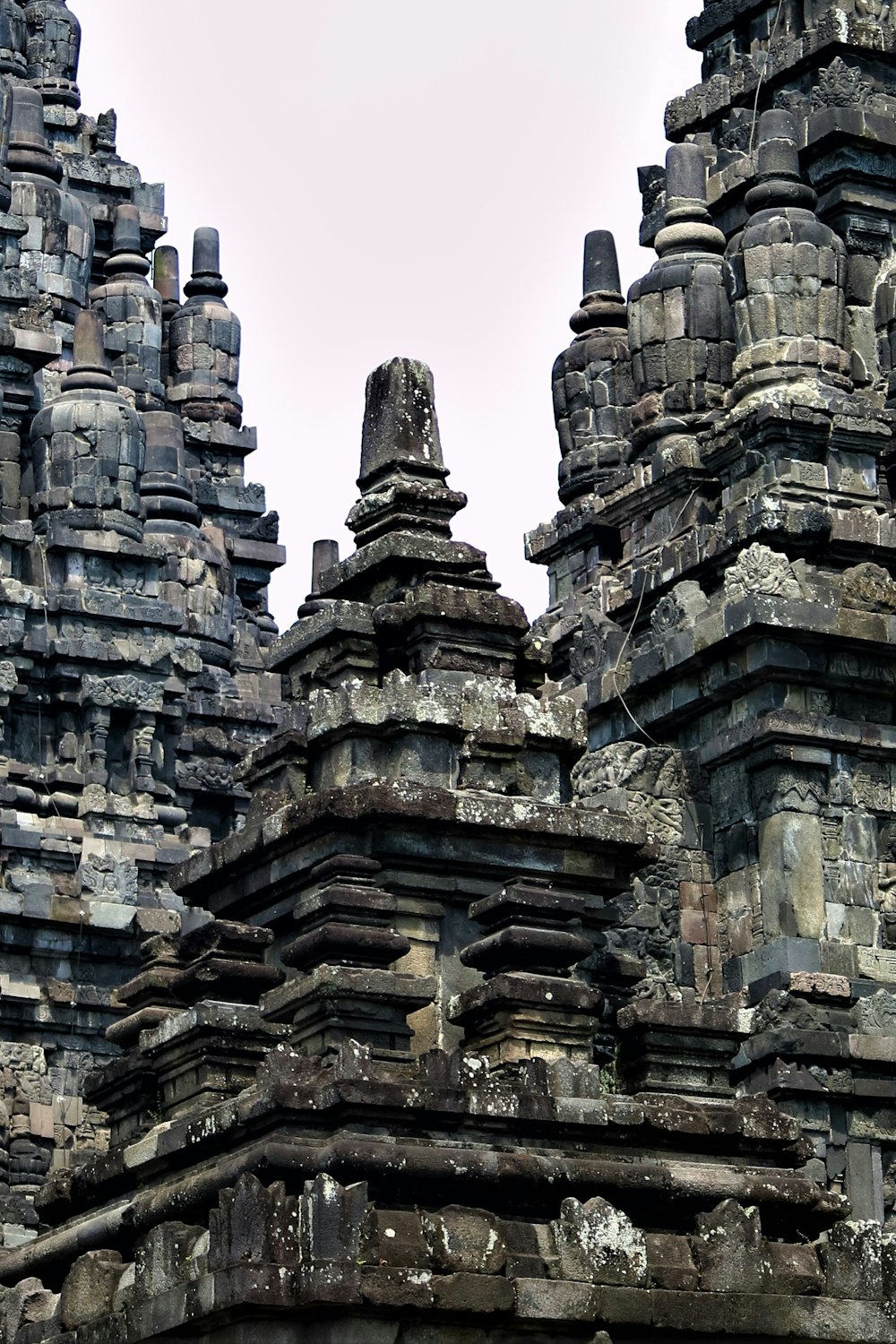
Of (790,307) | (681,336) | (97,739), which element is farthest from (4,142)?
(790,307)

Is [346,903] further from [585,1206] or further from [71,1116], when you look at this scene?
[71,1116]

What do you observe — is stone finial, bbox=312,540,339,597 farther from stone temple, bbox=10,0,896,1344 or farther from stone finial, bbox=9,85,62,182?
stone finial, bbox=9,85,62,182

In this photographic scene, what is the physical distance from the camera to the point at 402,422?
26.1 metres

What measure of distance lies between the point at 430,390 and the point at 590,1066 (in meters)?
5.40

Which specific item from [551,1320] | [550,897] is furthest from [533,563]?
[551,1320]

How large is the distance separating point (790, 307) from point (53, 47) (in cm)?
2241

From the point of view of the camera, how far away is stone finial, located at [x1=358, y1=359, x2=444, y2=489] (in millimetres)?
26141

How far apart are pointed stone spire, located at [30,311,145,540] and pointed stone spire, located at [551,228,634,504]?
359 inches

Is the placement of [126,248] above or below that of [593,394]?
above

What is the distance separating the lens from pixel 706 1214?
23.3 m

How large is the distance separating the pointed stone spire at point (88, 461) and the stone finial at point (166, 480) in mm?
2408

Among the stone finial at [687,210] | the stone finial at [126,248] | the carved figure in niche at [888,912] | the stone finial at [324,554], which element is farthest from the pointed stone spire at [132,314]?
the carved figure in niche at [888,912]

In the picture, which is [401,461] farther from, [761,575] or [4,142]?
[4,142]

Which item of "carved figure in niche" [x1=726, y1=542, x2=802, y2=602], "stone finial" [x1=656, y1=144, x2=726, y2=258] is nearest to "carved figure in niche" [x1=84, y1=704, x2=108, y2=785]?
"stone finial" [x1=656, y1=144, x2=726, y2=258]
